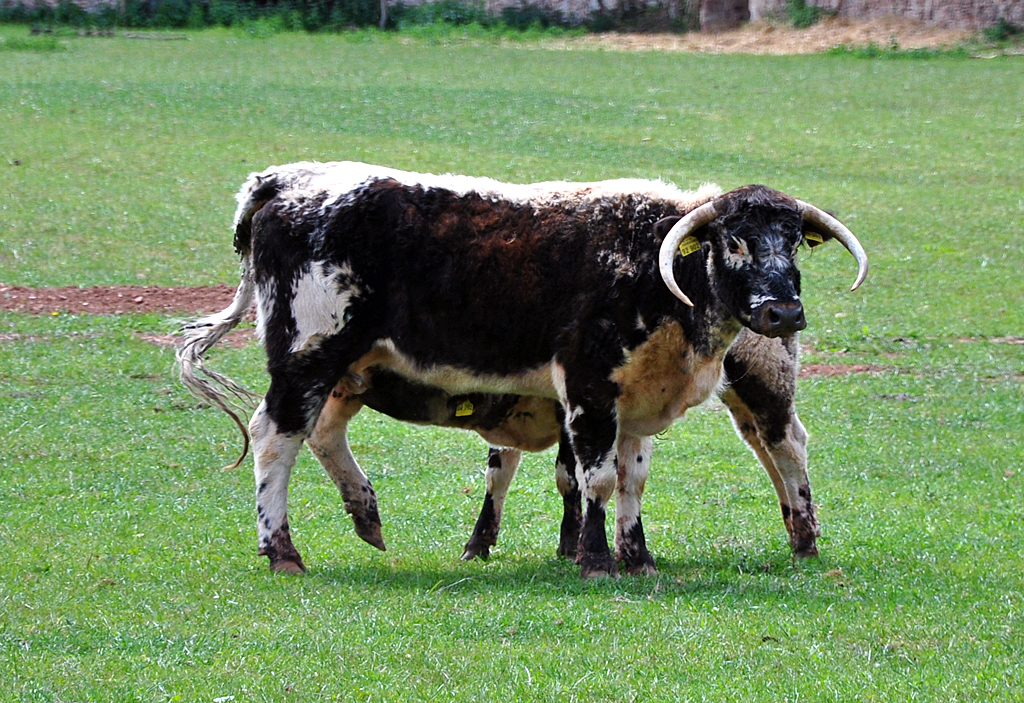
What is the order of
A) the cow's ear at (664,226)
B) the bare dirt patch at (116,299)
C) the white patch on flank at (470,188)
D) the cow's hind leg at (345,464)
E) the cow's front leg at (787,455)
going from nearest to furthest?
the cow's ear at (664,226) → the white patch on flank at (470,188) → the cow's hind leg at (345,464) → the cow's front leg at (787,455) → the bare dirt patch at (116,299)

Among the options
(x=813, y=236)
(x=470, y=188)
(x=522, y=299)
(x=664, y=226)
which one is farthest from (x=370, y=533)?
(x=813, y=236)

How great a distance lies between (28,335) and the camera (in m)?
16.3

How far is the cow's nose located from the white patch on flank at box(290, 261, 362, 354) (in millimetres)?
2452

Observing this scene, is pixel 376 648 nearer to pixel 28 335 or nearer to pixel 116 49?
pixel 28 335

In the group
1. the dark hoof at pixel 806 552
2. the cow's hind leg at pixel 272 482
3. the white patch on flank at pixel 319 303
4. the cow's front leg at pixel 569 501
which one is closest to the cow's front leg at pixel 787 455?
the dark hoof at pixel 806 552

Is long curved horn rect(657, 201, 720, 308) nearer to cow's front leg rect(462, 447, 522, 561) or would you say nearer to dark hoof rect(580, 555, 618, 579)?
dark hoof rect(580, 555, 618, 579)

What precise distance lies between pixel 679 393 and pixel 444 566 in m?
1.84

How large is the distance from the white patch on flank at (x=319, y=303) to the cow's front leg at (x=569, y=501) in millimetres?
1780

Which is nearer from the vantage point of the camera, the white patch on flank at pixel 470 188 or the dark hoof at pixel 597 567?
the dark hoof at pixel 597 567

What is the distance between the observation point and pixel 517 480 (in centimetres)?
1202

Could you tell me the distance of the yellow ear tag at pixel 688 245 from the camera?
27.6 feet

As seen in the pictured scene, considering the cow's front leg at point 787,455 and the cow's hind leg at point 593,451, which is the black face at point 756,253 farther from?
the cow's front leg at point 787,455

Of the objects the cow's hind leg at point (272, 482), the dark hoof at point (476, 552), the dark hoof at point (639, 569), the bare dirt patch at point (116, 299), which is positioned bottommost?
the bare dirt patch at point (116, 299)

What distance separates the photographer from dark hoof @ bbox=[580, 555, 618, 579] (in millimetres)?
8484
